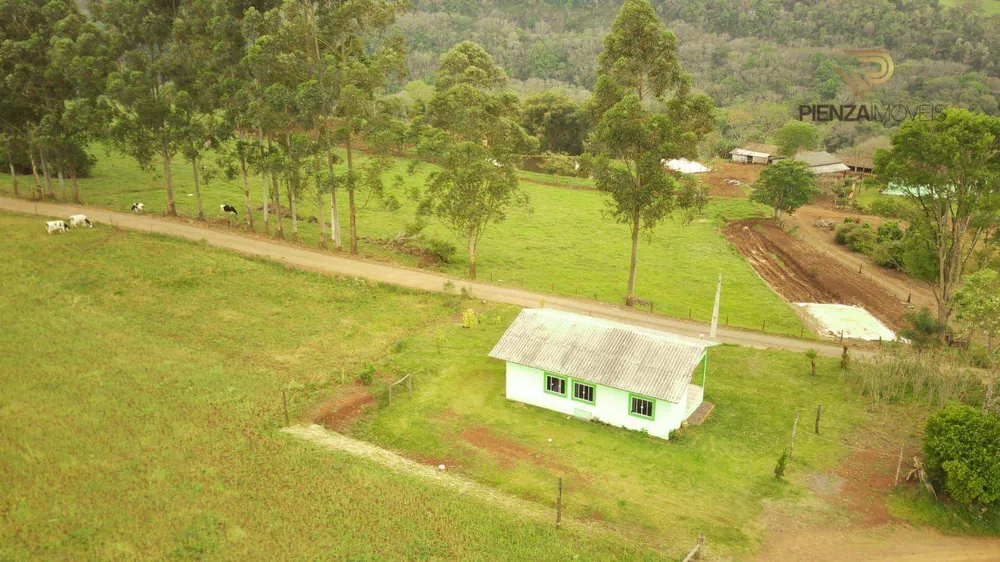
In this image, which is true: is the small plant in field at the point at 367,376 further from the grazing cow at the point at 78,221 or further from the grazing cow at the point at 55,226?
the grazing cow at the point at 78,221

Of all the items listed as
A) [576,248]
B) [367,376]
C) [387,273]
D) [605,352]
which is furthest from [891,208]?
[387,273]

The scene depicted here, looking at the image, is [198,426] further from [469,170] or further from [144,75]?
[144,75]

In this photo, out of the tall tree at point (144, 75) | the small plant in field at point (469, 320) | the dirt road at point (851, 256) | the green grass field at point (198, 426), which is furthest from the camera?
the dirt road at point (851, 256)

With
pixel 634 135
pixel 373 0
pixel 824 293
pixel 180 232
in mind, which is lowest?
pixel 824 293

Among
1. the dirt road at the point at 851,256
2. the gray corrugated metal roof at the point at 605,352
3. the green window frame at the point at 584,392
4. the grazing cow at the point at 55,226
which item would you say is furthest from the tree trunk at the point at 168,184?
the dirt road at the point at 851,256

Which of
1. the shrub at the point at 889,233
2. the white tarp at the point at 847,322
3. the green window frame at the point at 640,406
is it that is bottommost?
the white tarp at the point at 847,322

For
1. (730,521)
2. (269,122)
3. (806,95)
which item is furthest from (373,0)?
(806,95)

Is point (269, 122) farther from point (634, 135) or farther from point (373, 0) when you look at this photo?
point (634, 135)
